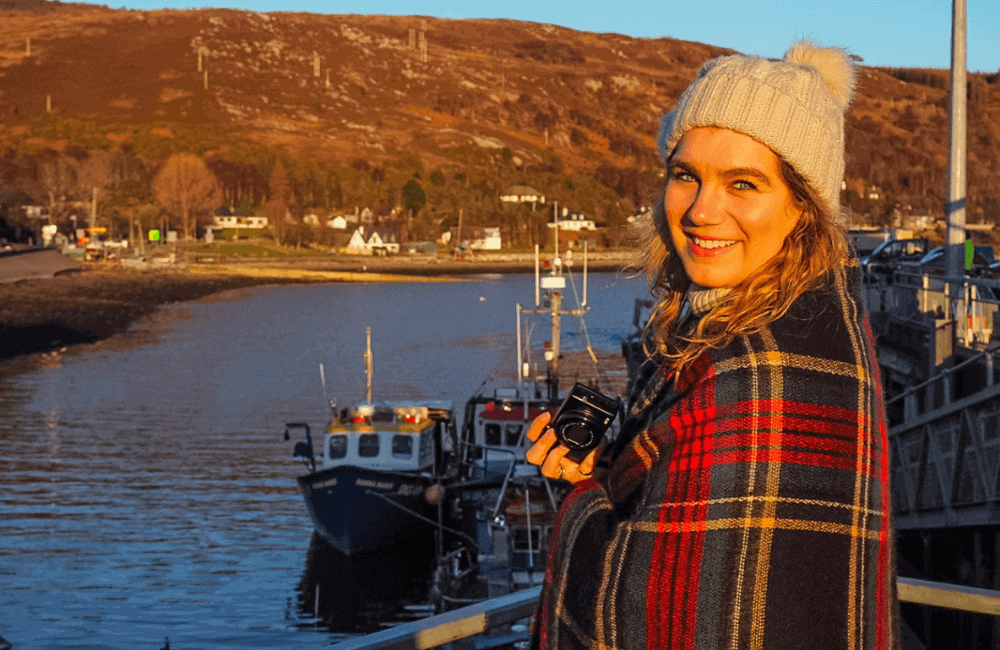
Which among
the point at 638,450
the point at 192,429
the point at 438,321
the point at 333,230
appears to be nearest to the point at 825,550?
the point at 638,450

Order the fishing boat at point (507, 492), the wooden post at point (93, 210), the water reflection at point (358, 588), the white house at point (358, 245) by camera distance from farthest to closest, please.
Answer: the white house at point (358, 245) → the wooden post at point (93, 210) → the water reflection at point (358, 588) → the fishing boat at point (507, 492)

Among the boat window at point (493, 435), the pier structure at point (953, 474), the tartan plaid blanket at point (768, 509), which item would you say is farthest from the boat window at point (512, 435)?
the tartan plaid blanket at point (768, 509)

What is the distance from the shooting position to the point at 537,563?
2092 centimetres

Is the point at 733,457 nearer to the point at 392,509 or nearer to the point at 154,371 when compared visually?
the point at 392,509

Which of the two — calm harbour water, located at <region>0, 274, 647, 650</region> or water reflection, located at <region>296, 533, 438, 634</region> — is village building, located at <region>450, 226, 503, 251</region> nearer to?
calm harbour water, located at <region>0, 274, 647, 650</region>

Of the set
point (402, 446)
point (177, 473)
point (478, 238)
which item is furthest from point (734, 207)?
point (478, 238)

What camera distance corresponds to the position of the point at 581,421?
2242 mm

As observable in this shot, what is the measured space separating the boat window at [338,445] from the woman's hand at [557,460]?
25038mm

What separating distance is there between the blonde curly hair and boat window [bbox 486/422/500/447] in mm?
23722

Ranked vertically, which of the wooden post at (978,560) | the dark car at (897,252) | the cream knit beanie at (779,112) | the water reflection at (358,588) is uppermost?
the dark car at (897,252)

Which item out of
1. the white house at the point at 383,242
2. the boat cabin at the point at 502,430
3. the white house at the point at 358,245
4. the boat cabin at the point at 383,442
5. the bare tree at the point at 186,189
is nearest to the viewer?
the boat cabin at the point at 502,430

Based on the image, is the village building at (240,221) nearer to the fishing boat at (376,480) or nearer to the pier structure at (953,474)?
the fishing boat at (376,480)

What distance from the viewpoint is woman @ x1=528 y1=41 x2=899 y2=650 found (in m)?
1.94

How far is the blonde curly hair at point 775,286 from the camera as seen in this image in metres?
2.04
